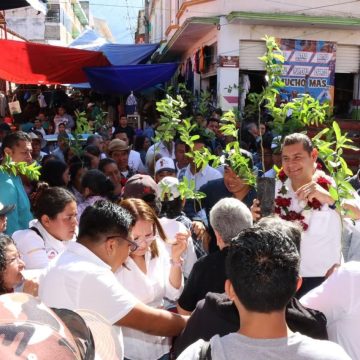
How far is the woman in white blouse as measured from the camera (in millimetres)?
2635

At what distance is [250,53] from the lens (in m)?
12.6

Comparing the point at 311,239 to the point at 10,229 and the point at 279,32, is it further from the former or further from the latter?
the point at 279,32

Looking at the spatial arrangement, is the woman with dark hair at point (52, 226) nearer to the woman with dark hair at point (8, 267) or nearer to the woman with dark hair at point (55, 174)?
the woman with dark hair at point (8, 267)

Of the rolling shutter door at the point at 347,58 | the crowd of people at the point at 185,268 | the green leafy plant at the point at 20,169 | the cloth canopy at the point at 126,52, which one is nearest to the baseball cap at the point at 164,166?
the crowd of people at the point at 185,268

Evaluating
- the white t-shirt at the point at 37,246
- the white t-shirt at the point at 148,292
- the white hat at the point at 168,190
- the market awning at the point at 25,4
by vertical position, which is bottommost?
the white t-shirt at the point at 148,292

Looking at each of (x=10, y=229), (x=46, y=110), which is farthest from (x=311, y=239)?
(x=46, y=110)

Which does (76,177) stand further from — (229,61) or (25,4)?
(229,61)

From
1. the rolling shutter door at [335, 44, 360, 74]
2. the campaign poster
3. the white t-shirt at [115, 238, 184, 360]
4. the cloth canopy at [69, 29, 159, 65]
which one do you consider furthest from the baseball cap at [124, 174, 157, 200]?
the rolling shutter door at [335, 44, 360, 74]

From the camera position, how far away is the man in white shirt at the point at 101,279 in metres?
2.01

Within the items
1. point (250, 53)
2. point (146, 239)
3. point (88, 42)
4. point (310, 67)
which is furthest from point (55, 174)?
point (88, 42)

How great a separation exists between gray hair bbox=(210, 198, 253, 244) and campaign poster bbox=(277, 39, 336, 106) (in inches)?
411

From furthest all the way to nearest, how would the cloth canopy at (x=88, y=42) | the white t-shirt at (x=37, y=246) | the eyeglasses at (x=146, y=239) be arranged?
the cloth canopy at (x=88, y=42), the white t-shirt at (x=37, y=246), the eyeglasses at (x=146, y=239)

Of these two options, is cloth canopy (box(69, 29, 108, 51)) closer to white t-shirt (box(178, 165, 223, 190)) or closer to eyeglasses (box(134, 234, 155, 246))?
white t-shirt (box(178, 165, 223, 190))

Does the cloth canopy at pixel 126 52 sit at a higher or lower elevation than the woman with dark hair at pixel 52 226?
higher
